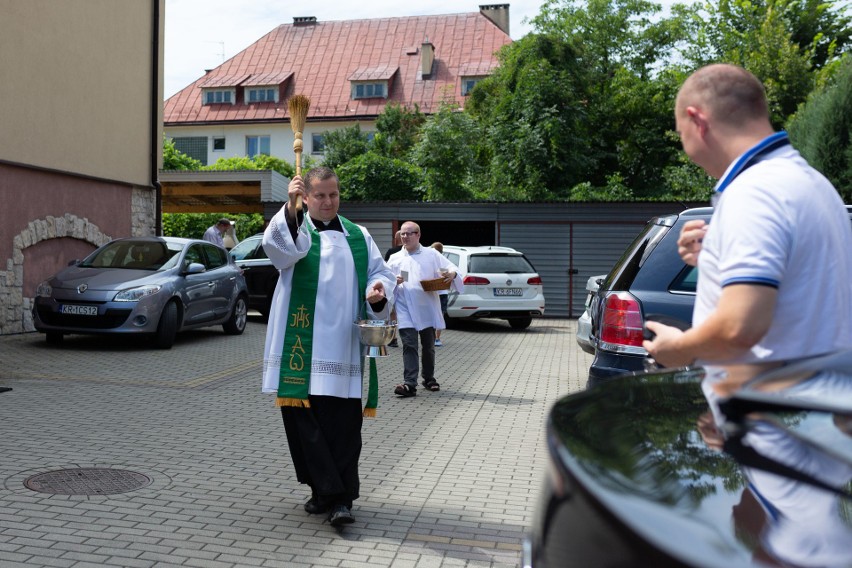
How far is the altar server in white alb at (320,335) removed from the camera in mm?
5188

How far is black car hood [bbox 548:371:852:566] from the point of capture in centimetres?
149

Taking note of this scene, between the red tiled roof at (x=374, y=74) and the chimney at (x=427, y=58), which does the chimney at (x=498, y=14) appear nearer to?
the chimney at (x=427, y=58)

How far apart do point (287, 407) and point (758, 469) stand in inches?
150

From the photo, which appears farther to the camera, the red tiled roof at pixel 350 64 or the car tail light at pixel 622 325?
the red tiled roof at pixel 350 64

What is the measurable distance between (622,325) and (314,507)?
218 cm

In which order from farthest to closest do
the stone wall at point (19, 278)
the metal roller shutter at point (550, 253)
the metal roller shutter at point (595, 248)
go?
the metal roller shutter at point (550, 253), the metal roller shutter at point (595, 248), the stone wall at point (19, 278)

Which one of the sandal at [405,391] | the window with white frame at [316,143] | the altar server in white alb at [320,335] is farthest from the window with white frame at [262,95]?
the altar server in white alb at [320,335]

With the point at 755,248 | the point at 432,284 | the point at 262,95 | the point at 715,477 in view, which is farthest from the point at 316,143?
the point at 715,477

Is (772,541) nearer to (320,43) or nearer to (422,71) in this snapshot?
(422,71)

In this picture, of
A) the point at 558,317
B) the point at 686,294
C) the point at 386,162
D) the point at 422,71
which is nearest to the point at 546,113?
the point at 386,162

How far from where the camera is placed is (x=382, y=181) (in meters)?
43.7

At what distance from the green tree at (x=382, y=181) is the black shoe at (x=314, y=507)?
38088 mm

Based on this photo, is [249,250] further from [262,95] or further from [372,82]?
[262,95]

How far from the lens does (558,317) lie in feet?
82.5
